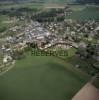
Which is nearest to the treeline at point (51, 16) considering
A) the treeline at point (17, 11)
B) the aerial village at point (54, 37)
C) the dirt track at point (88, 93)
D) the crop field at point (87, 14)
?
the aerial village at point (54, 37)

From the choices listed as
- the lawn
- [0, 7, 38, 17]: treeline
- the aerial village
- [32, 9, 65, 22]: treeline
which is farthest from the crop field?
the lawn

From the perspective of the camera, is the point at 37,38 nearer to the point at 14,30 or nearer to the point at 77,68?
the point at 14,30

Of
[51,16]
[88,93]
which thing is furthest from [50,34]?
[88,93]

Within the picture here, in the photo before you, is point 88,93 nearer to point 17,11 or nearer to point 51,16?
point 51,16

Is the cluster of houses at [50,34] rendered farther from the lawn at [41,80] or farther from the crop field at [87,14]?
the crop field at [87,14]

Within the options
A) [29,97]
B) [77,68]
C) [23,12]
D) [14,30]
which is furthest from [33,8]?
[29,97]
